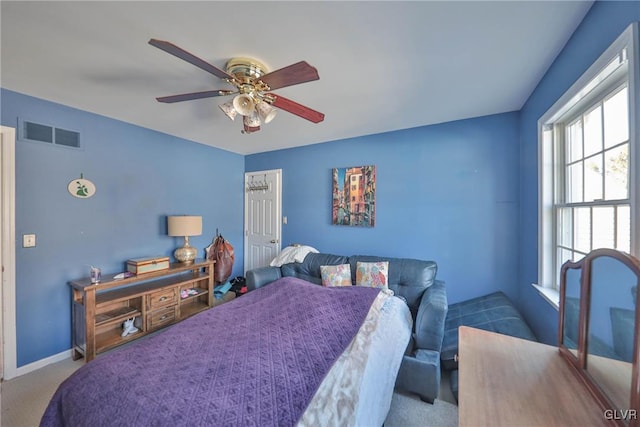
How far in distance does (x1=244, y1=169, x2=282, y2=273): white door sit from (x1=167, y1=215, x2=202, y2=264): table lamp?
1.09 metres

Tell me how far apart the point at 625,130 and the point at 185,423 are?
2346 mm

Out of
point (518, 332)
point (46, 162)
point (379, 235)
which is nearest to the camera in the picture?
point (518, 332)

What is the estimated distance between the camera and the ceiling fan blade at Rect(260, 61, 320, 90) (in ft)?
4.05

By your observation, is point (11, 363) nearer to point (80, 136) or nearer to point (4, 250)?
point (4, 250)

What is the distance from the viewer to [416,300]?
7.70 ft

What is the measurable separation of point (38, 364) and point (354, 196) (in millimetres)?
3682

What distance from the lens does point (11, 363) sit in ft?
6.48

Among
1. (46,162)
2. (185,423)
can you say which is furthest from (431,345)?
(46,162)

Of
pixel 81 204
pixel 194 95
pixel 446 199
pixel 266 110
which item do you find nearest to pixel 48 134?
pixel 81 204

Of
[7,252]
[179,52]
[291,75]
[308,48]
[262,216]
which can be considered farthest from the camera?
A: [262,216]

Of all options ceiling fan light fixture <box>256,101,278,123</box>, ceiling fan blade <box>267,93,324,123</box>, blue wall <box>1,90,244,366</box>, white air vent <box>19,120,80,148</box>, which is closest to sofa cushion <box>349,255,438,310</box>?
ceiling fan blade <box>267,93,324,123</box>

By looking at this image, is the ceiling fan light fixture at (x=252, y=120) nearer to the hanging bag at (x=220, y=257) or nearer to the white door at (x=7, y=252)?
the white door at (x=7, y=252)

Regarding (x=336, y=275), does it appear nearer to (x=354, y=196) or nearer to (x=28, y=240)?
(x=354, y=196)

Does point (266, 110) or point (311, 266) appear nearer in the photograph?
point (266, 110)
